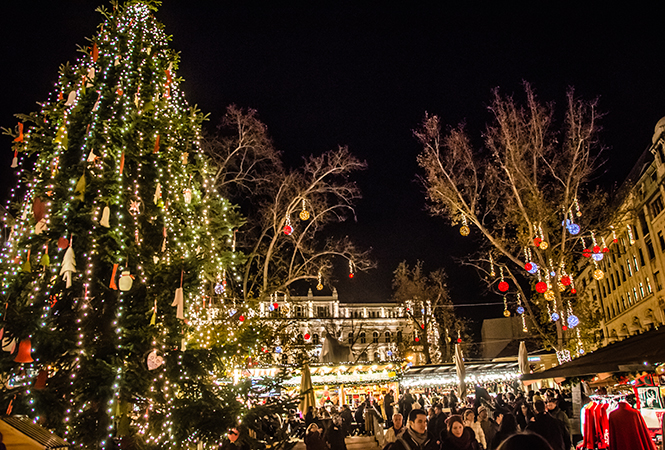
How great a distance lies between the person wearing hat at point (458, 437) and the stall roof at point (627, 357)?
2.44 m

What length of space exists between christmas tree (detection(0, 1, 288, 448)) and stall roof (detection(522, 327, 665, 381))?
5161mm

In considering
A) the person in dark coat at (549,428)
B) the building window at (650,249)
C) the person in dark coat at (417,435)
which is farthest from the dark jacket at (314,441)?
the building window at (650,249)

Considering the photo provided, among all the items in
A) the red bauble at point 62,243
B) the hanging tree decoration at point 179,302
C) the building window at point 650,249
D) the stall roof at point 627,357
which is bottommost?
the stall roof at point 627,357

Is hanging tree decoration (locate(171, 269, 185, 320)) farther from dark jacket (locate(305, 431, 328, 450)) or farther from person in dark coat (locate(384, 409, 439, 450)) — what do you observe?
dark jacket (locate(305, 431, 328, 450))

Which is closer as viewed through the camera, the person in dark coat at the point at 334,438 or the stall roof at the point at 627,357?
the stall roof at the point at 627,357

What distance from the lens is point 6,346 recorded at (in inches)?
225

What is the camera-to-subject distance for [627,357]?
250 inches

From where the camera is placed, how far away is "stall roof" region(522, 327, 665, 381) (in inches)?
227

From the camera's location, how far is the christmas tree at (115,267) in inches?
232

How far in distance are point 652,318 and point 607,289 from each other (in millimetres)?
15420

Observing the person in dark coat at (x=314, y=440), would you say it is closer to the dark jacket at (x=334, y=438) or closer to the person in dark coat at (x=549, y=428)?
the dark jacket at (x=334, y=438)

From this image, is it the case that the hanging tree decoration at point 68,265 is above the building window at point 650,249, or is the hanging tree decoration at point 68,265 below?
below

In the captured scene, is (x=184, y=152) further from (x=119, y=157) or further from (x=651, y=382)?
(x=651, y=382)


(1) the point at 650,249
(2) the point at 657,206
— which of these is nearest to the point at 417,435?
(2) the point at 657,206
